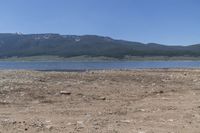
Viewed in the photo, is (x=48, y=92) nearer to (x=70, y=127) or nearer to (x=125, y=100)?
(x=125, y=100)

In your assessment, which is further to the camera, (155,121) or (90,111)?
(90,111)

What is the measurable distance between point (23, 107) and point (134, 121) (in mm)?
4683

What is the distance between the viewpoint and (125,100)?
1914 cm

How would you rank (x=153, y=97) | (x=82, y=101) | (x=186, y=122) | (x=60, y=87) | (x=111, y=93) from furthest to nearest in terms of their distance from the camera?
(x=60, y=87) < (x=111, y=93) < (x=153, y=97) < (x=82, y=101) < (x=186, y=122)

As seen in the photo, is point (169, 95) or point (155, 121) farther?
point (169, 95)

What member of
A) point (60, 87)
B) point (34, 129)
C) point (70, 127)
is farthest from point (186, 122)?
point (60, 87)

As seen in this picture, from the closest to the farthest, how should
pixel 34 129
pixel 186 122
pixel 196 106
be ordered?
pixel 34 129 → pixel 186 122 → pixel 196 106

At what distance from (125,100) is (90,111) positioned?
12.6ft

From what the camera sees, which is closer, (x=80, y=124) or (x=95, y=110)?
(x=80, y=124)

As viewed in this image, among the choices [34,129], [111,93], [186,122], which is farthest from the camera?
[111,93]

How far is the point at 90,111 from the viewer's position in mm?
15555

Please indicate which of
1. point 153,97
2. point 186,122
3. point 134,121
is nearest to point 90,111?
point 134,121

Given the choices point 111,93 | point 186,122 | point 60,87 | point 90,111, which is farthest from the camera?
point 60,87

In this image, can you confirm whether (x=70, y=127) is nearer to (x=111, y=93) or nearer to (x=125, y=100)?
(x=125, y=100)
